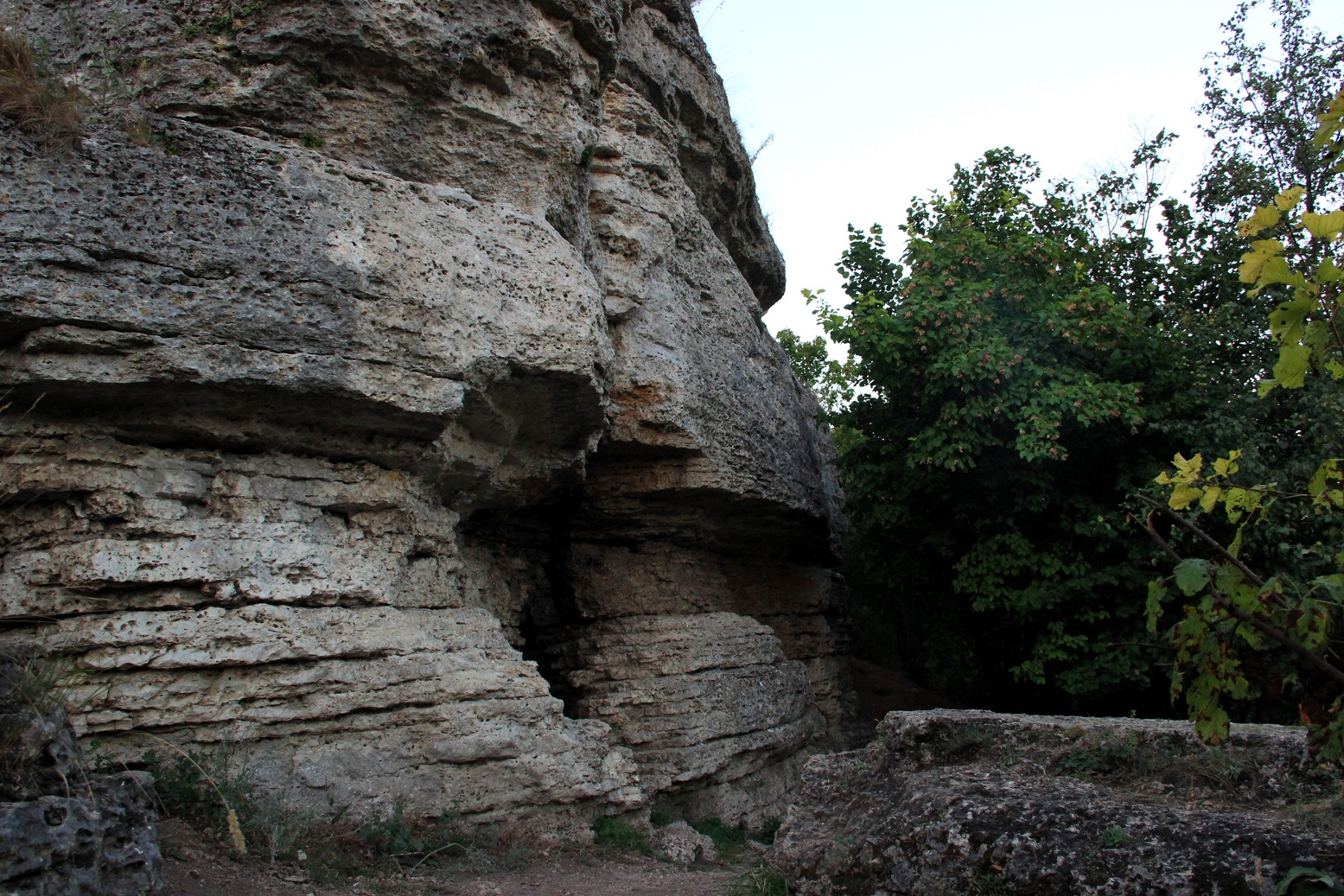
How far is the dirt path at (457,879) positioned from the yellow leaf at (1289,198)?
15.1 ft

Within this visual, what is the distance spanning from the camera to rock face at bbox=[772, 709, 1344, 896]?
137 inches

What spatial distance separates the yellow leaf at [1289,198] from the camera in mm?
2471

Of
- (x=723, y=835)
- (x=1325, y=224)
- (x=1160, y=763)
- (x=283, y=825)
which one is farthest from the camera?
(x=723, y=835)

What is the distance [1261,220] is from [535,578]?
8.52 meters

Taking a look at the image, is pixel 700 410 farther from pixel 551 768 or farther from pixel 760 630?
pixel 551 768

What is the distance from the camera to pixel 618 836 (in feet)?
23.5

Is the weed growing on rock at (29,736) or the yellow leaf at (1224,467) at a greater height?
the yellow leaf at (1224,467)

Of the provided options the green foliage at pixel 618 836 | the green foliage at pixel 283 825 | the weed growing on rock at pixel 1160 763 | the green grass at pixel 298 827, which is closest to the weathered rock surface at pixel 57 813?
the green foliage at pixel 283 825

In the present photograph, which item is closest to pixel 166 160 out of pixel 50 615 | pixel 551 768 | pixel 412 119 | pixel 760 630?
pixel 412 119

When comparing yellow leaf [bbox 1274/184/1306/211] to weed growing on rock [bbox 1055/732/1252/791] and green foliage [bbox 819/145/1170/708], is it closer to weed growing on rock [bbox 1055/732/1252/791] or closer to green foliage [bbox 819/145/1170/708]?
weed growing on rock [bbox 1055/732/1252/791]

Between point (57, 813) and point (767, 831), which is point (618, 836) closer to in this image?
point (767, 831)

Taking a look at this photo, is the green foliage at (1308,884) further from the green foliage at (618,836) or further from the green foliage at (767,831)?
the green foliage at (767,831)

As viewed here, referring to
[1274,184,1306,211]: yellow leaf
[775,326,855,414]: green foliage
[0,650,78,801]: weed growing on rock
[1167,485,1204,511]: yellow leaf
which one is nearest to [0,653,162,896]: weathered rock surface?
[0,650,78,801]: weed growing on rock

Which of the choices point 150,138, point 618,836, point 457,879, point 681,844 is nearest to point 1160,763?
point 457,879
